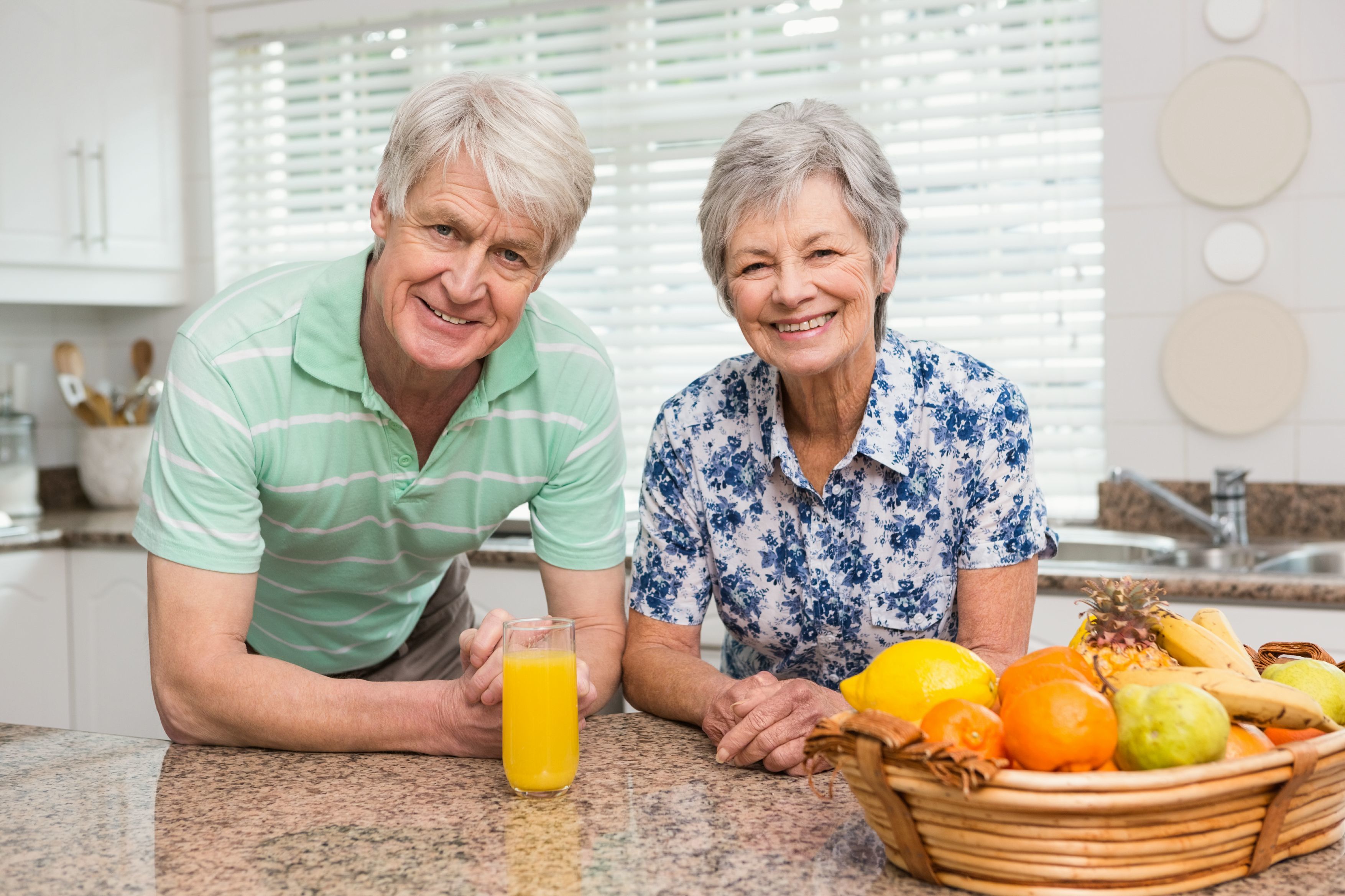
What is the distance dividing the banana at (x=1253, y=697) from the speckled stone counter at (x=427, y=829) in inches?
4.2

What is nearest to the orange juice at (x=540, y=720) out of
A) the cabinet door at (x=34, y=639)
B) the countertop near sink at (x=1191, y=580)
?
the countertop near sink at (x=1191, y=580)

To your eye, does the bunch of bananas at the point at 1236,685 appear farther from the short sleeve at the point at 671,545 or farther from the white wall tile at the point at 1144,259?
the white wall tile at the point at 1144,259

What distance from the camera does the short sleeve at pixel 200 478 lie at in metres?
1.23

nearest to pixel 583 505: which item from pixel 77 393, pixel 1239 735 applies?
pixel 1239 735

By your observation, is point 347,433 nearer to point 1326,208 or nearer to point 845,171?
point 845,171

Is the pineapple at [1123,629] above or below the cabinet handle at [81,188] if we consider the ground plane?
below

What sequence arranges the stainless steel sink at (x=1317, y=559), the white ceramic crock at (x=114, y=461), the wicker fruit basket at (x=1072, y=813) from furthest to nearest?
the white ceramic crock at (x=114, y=461) → the stainless steel sink at (x=1317, y=559) → the wicker fruit basket at (x=1072, y=813)

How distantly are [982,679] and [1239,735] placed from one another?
6.8 inches

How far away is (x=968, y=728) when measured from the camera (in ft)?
2.62

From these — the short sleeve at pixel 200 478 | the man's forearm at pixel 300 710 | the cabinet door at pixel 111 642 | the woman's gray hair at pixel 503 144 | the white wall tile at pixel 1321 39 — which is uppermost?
the white wall tile at pixel 1321 39

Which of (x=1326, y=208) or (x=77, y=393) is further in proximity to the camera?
(x=77, y=393)

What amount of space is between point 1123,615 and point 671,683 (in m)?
0.49

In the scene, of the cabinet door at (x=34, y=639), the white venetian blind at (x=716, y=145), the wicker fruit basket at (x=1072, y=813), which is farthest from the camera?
the cabinet door at (x=34, y=639)

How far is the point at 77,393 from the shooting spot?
332cm
